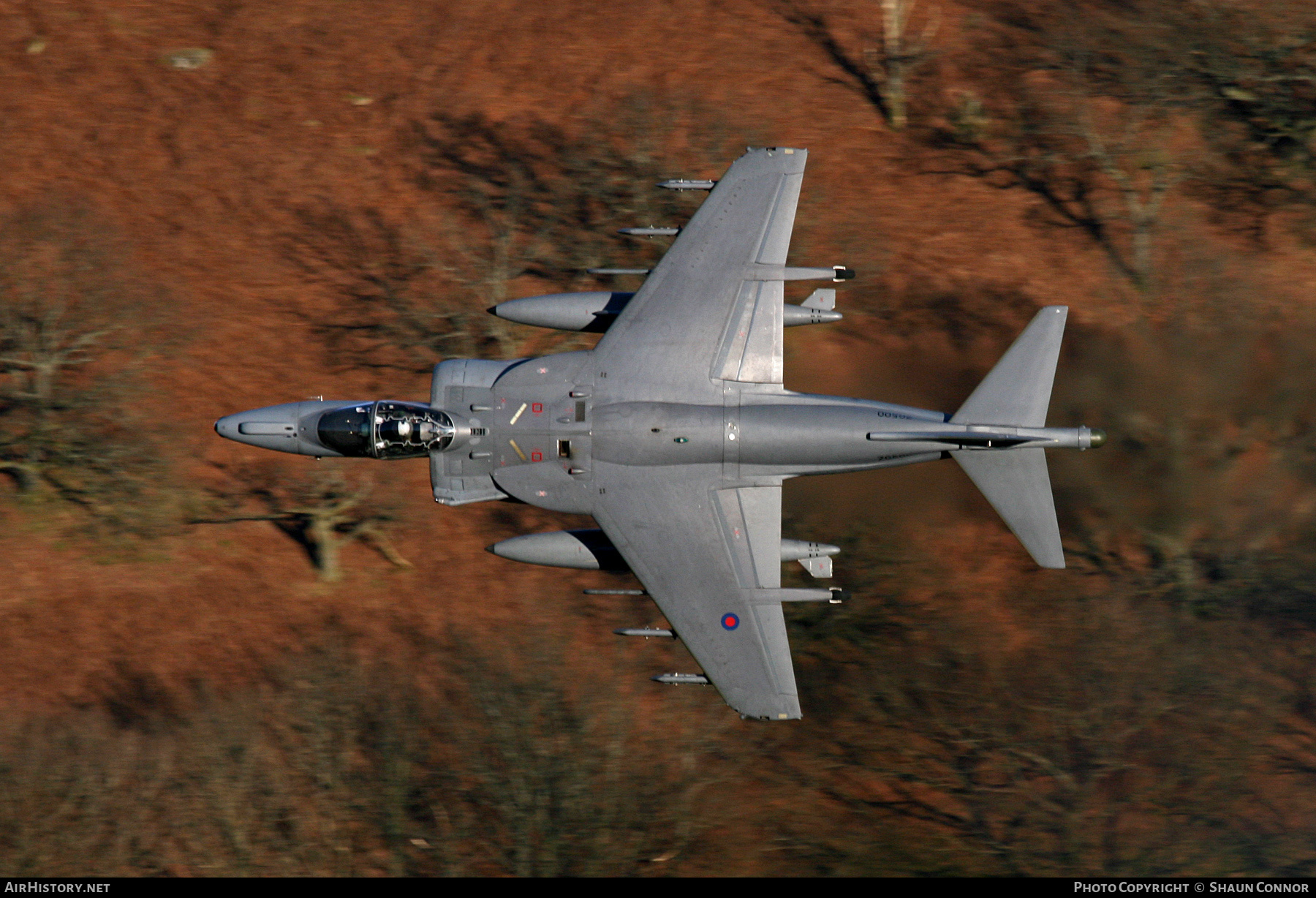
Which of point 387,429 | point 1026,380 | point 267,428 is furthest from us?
point 267,428

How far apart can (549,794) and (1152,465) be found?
15016 millimetres

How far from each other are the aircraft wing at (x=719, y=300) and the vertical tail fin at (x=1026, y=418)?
3877 millimetres

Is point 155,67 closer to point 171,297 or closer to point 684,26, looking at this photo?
point 171,297

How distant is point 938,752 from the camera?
92.7ft

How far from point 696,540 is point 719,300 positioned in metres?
4.39

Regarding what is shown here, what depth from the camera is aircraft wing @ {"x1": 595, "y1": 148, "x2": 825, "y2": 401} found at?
23906mm

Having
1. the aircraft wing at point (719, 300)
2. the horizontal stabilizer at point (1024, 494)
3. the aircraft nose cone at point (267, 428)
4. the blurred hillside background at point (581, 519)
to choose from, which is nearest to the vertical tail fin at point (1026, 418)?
the horizontal stabilizer at point (1024, 494)

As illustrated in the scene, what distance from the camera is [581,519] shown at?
27828mm

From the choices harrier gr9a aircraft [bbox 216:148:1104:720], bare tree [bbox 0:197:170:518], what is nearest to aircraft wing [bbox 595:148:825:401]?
harrier gr9a aircraft [bbox 216:148:1104:720]

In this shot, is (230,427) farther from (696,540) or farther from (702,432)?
(696,540)

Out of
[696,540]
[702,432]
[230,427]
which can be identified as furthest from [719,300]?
[230,427]

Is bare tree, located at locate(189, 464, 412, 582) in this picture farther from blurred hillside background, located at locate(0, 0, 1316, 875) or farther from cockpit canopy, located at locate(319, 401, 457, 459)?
cockpit canopy, located at locate(319, 401, 457, 459)

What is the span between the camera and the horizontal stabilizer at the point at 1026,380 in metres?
22.7
